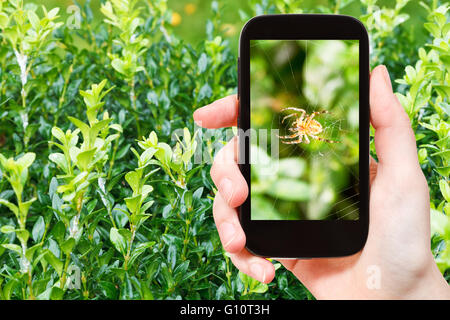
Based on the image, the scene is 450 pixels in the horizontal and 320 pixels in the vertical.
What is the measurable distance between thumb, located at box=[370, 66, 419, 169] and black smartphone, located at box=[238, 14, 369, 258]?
0.03 meters

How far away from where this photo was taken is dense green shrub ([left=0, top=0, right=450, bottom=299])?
3.37ft

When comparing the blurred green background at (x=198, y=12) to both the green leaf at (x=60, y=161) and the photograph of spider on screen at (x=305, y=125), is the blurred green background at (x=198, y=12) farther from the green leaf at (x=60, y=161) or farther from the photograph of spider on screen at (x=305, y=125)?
the green leaf at (x=60, y=161)

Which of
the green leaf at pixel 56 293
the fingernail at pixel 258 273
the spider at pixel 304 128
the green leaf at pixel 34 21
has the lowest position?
the fingernail at pixel 258 273

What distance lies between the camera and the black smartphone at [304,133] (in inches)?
48.1

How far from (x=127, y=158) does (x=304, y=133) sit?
59 centimetres

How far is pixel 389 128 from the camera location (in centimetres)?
122

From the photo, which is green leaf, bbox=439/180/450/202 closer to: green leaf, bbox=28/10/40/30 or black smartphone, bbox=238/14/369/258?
black smartphone, bbox=238/14/369/258

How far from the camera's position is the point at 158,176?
1.38 m

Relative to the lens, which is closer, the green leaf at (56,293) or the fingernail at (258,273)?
the green leaf at (56,293)

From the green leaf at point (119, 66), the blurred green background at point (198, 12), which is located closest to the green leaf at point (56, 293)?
the green leaf at point (119, 66)

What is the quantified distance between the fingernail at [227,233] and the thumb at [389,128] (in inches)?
17.7

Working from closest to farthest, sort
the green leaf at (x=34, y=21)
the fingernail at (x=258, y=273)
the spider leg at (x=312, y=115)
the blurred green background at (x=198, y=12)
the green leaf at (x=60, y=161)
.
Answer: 1. the green leaf at (x=60, y=161)
2. the fingernail at (x=258, y=273)
3. the spider leg at (x=312, y=115)
4. the green leaf at (x=34, y=21)
5. the blurred green background at (x=198, y=12)

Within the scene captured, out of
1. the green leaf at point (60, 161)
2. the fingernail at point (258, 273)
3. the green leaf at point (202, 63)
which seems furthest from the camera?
the green leaf at point (202, 63)

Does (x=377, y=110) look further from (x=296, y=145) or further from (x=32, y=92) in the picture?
(x=32, y=92)
